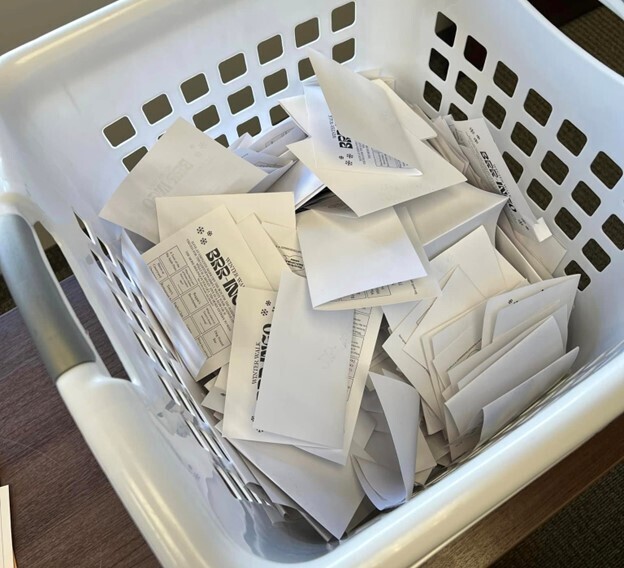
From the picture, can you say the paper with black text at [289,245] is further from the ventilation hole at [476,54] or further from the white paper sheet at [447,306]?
the ventilation hole at [476,54]

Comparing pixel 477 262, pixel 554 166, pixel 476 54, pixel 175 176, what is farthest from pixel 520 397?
pixel 476 54

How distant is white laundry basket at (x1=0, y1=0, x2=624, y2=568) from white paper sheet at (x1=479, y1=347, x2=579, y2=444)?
3 centimetres

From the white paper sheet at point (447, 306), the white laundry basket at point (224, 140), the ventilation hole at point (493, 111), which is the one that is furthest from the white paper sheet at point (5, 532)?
the ventilation hole at point (493, 111)

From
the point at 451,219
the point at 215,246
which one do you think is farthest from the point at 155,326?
the point at 451,219

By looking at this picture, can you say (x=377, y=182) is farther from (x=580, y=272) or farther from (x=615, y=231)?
(x=615, y=231)

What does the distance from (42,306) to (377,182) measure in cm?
39

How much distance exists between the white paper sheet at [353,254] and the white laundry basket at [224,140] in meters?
0.17

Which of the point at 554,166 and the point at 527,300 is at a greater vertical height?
the point at 527,300

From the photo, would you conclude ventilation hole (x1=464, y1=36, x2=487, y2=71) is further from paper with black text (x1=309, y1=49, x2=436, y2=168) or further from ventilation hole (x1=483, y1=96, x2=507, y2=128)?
paper with black text (x1=309, y1=49, x2=436, y2=168)

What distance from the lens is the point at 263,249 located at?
0.65m

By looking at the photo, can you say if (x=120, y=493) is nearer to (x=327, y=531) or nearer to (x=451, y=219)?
(x=327, y=531)

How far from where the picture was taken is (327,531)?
1.86 feet

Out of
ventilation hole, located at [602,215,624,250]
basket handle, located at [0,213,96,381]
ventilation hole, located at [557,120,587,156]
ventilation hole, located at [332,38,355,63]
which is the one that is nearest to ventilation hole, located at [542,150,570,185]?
ventilation hole, located at [557,120,587,156]

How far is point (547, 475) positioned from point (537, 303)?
0.18 m
